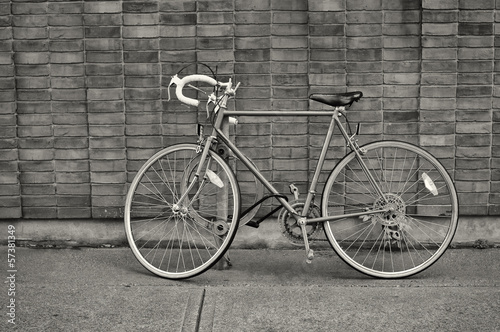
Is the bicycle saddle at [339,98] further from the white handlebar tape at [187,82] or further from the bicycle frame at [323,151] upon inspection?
the white handlebar tape at [187,82]

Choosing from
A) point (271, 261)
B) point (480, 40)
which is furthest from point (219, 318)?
point (480, 40)

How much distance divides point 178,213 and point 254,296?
80 centimetres

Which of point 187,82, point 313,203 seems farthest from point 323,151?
point 187,82

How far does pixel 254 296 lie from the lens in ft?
13.6

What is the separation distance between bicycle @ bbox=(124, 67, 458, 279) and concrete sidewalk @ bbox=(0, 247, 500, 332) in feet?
0.59

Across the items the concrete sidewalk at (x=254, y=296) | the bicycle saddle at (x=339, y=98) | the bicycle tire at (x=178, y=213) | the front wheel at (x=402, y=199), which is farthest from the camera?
the front wheel at (x=402, y=199)

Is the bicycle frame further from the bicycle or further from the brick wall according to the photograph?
the brick wall

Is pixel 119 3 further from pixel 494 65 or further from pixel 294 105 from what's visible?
pixel 494 65

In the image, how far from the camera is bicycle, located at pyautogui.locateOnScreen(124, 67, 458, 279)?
14.7 feet

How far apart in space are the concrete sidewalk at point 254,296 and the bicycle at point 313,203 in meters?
0.18

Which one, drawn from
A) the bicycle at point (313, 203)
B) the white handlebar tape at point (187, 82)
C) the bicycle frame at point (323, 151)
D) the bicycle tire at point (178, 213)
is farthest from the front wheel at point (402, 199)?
the white handlebar tape at point (187, 82)

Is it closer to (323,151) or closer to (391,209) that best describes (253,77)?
(323,151)

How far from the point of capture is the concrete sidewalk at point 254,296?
12.4 ft

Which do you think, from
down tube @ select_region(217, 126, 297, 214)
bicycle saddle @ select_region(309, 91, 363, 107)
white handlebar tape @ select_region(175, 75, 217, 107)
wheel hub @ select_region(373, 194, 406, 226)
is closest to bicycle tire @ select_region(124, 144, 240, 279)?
down tube @ select_region(217, 126, 297, 214)
